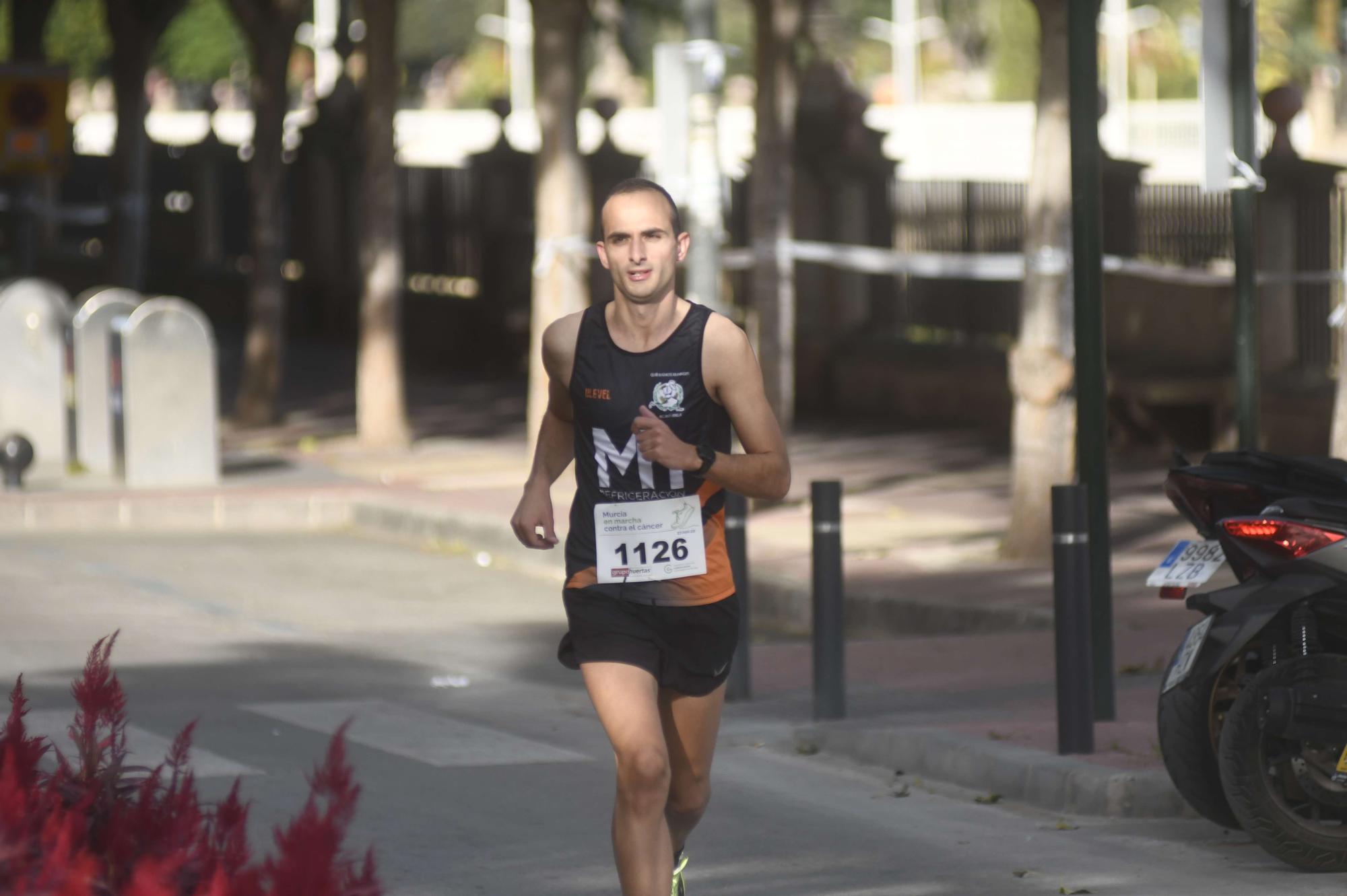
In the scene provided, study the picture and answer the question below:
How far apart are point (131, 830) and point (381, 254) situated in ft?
50.6

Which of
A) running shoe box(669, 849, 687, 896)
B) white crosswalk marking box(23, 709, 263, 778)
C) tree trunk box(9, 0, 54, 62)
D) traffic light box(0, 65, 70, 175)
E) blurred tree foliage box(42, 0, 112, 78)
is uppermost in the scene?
blurred tree foliage box(42, 0, 112, 78)

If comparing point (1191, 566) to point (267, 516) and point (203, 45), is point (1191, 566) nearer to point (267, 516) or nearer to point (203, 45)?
point (267, 516)

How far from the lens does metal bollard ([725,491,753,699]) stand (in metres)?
9.35

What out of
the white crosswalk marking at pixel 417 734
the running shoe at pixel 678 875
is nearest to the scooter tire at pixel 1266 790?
the running shoe at pixel 678 875

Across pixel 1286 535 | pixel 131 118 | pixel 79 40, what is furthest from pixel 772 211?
pixel 79 40

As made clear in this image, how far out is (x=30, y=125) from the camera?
20.3 m

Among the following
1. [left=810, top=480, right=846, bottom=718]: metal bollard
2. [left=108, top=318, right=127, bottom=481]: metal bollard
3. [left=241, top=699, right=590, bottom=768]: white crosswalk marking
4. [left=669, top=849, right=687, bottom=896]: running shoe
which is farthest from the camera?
[left=108, top=318, right=127, bottom=481]: metal bollard

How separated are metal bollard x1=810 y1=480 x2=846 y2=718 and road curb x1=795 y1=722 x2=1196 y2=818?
0.18 m

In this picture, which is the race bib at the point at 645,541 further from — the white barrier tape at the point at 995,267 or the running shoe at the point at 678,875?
the white barrier tape at the point at 995,267

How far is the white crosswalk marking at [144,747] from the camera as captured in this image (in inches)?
311

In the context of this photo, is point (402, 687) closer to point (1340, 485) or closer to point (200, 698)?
point (200, 698)

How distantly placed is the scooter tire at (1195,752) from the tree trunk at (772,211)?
817 centimetres

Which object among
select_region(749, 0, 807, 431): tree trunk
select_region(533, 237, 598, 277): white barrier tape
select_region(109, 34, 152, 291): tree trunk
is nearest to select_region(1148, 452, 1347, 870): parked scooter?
select_region(749, 0, 807, 431): tree trunk

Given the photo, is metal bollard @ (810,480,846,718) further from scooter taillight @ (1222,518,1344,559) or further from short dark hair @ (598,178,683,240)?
short dark hair @ (598,178,683,240)
